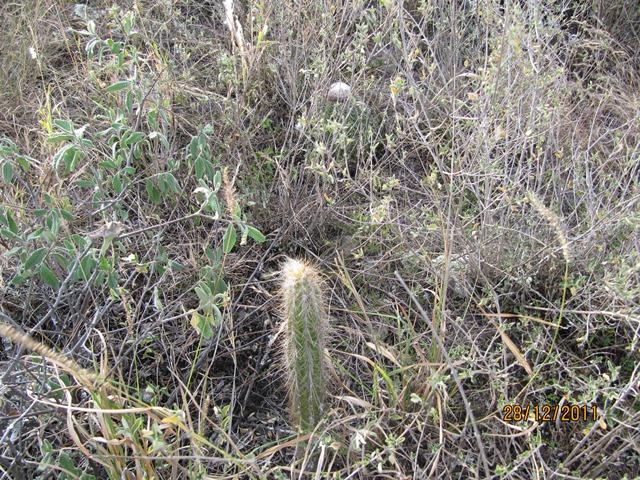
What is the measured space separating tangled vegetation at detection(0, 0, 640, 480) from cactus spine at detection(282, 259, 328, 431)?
48 mm

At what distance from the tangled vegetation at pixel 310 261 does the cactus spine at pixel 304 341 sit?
0.05 metres

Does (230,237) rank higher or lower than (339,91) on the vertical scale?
higher

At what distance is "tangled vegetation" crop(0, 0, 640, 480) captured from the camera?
1.80 metres

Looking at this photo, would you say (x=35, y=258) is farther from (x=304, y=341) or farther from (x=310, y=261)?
(x=310, y=261)

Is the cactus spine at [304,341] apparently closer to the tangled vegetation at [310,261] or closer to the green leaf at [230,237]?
the tangled vegetation at [310,261]
